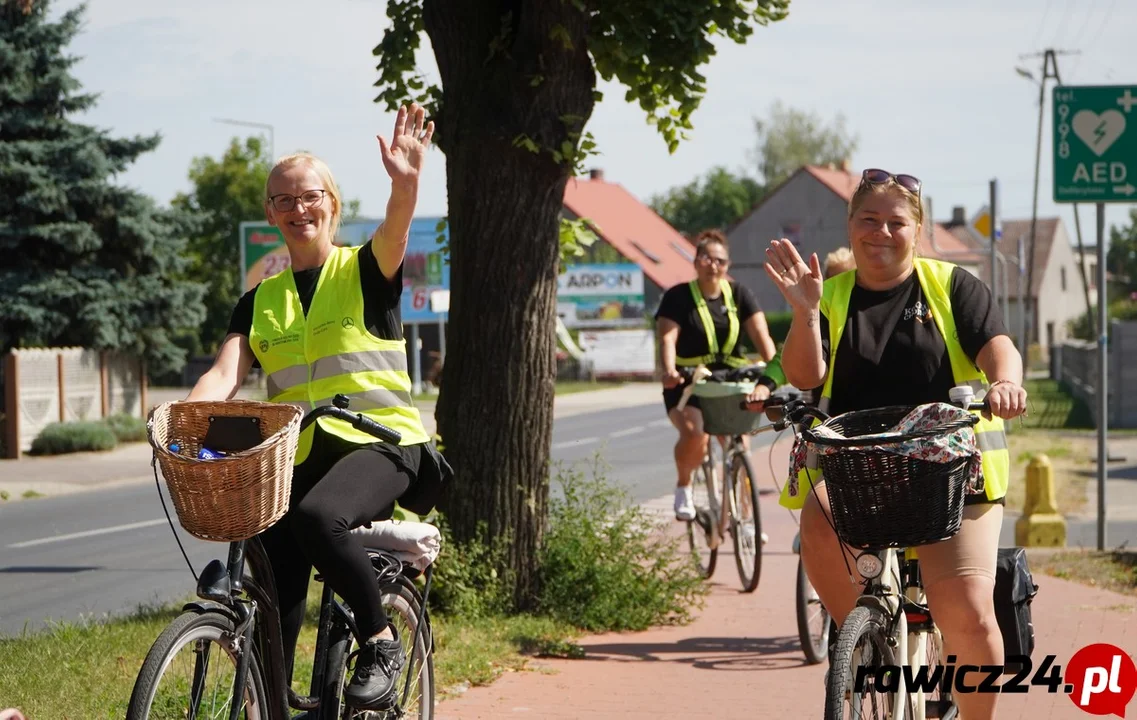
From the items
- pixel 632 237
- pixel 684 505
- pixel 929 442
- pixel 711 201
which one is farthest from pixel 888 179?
pixel 711 201

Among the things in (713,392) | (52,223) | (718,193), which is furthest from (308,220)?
(718,193)

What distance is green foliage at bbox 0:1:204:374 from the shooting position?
88.2ft

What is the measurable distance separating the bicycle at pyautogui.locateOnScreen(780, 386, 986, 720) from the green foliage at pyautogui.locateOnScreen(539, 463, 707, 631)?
356 centimetres

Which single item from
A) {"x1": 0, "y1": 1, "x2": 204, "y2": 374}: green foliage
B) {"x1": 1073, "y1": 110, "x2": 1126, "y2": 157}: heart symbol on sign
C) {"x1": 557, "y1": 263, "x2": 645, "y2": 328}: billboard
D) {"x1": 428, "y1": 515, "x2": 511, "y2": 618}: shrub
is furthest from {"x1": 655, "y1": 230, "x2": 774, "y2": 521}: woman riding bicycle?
{"x1": 557, "y1": 263, "x2": 645, "y2": 328}: billboard

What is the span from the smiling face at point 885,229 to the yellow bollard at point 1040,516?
713 centimetres

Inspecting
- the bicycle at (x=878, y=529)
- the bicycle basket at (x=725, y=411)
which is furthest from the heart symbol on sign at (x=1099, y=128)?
the bicycle at (x=878, y=529)

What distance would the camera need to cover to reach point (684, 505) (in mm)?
9484

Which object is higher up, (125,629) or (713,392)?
(713,392)

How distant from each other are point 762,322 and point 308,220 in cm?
527

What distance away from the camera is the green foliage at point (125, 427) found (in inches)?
995

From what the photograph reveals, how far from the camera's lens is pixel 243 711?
399 centimetres

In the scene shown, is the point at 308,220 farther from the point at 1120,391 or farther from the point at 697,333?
the point at 1120,391

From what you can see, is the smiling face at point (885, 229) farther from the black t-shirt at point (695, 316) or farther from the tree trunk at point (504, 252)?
the black t-shirt at point (695, 316)

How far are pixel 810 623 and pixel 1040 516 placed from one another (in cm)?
485
